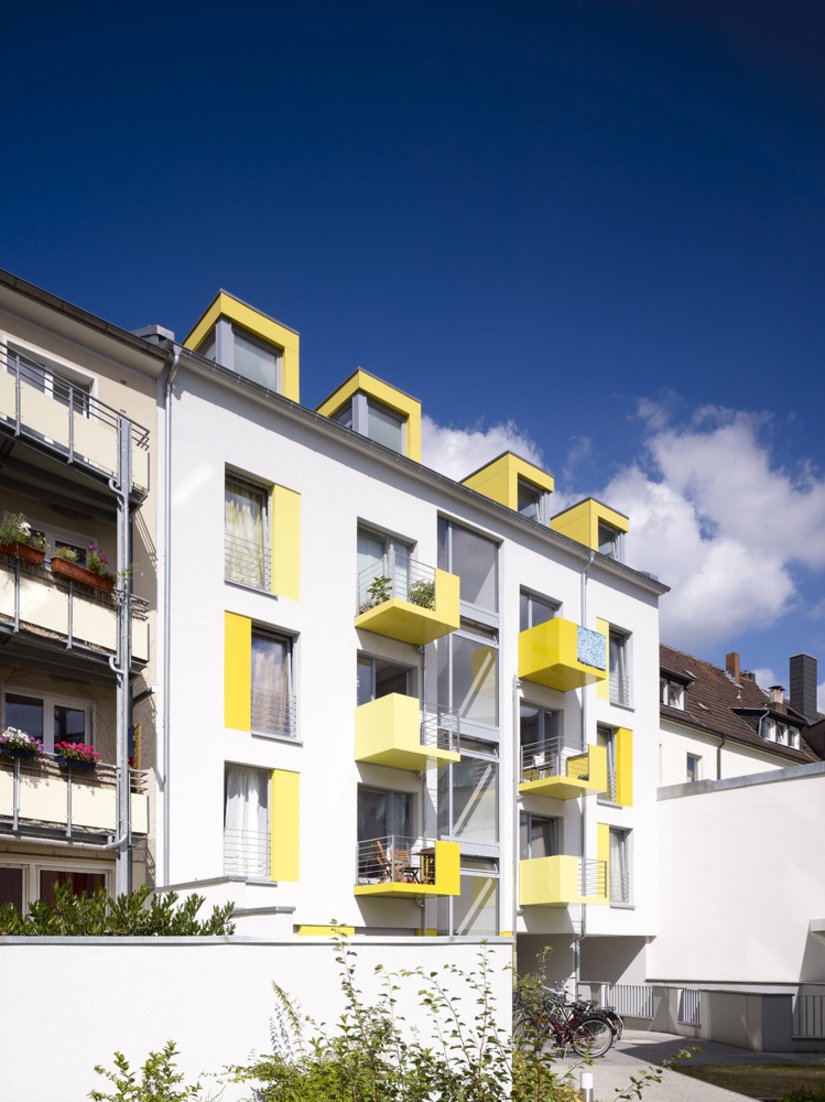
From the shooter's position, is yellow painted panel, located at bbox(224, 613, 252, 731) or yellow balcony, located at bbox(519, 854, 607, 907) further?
yellow balcony, located at bbox(519, 854, 607, 907)

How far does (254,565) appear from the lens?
65.0ft

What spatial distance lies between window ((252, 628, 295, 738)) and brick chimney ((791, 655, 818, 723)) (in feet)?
110

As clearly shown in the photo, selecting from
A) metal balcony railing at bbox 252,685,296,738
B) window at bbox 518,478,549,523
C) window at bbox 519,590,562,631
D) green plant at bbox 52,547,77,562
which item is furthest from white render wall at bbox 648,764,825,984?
green plant at bbox 52,547,77,562

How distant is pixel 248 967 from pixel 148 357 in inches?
419

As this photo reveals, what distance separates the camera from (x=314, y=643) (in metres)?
20.3

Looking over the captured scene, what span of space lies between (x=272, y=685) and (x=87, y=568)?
4837 mm

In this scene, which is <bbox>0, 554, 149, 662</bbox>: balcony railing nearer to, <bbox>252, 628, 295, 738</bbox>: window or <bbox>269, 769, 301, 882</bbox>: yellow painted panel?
<bbox>252, 628, 295, 738</bbox>: window

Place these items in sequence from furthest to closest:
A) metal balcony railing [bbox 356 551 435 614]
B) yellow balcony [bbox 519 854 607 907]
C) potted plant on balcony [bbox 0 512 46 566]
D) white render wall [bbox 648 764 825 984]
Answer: white render wall [bbox 648 764 825 984], yellow balcony [bbox 519 854 607 907], metal balcony railing [bbox 356 551 435 614], potted plant on balcony [bbox 0 512 46 566]

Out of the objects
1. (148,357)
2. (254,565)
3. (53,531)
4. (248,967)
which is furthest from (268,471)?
(248,967)

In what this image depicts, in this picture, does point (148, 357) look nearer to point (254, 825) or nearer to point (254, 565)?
point (254, 565)

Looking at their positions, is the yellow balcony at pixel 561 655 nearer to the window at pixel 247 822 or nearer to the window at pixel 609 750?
the window at pixel 609 750

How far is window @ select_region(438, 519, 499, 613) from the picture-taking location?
24031 millimetres

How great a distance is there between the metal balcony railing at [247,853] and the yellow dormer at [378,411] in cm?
844

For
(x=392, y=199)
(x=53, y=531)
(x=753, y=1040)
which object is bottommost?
(x=753, y=1040)
